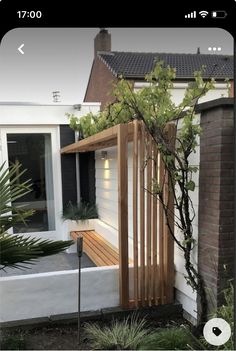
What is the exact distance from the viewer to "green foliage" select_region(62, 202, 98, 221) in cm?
677

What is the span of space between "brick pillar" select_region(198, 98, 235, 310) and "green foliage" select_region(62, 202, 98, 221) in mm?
4022

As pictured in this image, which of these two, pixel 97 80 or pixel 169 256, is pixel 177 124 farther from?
pixel 169 256

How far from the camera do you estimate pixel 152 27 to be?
0.96 metres

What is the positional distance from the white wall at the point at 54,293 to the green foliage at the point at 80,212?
343 centimetres

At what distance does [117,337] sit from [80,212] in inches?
171

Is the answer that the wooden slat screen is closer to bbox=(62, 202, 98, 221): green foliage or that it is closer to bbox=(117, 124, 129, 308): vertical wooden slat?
bbox=(117, 124, 129, 308): vertical wooden slat
